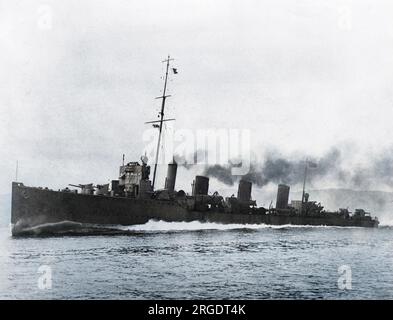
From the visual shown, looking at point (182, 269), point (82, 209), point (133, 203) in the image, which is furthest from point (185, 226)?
point (182, 269)

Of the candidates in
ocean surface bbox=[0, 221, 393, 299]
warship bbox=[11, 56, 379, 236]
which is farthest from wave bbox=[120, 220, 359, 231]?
ocean surface bbox=[0, 221, 393, 299]

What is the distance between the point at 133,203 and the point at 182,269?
15834 mm

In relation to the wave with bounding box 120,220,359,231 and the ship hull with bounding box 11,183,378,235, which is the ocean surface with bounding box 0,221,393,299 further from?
the wave with bounding box 120,220,359,231

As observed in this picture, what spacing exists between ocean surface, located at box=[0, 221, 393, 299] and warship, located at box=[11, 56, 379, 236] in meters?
2.42

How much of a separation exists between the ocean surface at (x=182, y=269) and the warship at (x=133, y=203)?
2.42 m

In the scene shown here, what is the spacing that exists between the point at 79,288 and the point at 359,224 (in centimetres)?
5490

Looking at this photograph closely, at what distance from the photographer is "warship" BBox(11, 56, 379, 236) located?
98.6ft

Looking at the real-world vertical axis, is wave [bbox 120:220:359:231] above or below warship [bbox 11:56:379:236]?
below

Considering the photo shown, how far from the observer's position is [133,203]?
3366cm

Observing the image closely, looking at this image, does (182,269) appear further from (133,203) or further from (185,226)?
(185,226)

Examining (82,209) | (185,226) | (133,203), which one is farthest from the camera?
(185,226)

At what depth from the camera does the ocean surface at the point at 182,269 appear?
1445 cm

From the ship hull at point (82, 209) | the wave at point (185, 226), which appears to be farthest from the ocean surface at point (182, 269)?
the wave at point (185, 226)

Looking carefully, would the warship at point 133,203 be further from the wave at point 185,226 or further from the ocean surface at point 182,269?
the ocean surface at point 182,269
